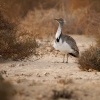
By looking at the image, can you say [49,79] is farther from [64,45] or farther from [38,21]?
[38,21]

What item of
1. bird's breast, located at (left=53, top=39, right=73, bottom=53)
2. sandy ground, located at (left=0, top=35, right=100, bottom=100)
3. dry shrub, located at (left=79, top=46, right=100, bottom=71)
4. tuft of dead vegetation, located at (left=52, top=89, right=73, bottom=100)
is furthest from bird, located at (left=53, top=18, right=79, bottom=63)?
tuft of dead vegetation, located at (left=52, top=89, right=73, bottom=100)

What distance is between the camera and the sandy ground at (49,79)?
30.0 ft

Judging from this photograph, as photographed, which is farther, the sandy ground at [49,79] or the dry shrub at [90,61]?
the dry shrub at [90,61]

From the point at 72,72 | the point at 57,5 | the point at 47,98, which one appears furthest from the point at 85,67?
the point at 57,5

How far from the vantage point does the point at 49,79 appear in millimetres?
11562

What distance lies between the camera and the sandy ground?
9.16 metres

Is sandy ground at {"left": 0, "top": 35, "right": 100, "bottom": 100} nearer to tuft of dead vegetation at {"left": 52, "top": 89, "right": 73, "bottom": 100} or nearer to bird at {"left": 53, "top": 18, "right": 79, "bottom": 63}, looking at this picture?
tuft of dead vegetation at {"left": 52, "top": 89, "right": 73, "bottom": 100}

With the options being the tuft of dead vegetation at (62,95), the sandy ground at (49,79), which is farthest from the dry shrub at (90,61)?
the tuft of dead vegetation at (62,95)

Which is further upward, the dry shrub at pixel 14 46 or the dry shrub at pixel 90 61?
the dry shrub at pixel 14 46

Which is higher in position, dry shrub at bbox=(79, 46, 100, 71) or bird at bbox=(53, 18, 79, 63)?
bird at bbox=(53, 18, 79, 63)

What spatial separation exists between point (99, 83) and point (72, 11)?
52.8 feet

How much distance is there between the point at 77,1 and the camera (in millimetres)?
27750

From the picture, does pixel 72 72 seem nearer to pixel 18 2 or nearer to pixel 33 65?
pixel 33 65

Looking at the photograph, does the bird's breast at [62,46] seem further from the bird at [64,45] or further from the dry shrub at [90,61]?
the dry shrub at [90,61]
